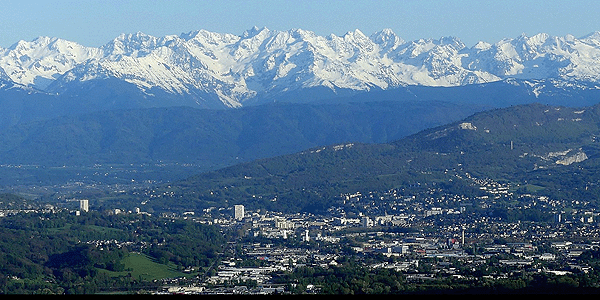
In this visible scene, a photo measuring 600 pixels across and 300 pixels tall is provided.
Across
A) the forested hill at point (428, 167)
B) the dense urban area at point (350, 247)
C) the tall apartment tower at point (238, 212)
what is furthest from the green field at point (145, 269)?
the forested hill at point (428, 167)

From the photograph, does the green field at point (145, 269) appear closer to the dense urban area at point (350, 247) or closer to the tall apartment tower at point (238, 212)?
the dense urban area at point (350, 247)

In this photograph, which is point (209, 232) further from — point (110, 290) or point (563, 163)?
point (563, 163)

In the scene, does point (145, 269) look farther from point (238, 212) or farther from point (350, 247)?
point (238, 212)

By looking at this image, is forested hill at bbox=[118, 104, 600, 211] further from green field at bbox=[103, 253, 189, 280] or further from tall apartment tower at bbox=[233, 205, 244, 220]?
green field at bbox=[103, 253, 189, 280]

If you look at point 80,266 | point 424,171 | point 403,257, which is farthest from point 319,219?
point 80,266

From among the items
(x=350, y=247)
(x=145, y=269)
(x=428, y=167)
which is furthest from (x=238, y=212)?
(x=145, y=269)

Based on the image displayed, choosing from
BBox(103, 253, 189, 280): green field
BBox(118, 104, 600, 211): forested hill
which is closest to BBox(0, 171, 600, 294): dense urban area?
BBox(103, 253, 189, 280): green field
